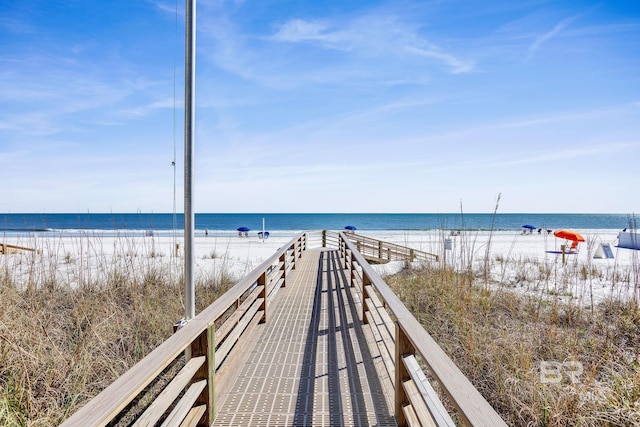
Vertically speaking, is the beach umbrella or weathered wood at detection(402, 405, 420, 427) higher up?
the beach umbrella

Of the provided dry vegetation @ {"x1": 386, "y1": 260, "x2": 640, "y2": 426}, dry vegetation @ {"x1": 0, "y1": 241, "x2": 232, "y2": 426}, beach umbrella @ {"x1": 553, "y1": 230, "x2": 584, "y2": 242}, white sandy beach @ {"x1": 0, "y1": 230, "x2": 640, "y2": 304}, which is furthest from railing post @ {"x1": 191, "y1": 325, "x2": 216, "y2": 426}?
beach umbrella @ {"x1": 553, "y1": 230, "x2": 584, "y2": 242}

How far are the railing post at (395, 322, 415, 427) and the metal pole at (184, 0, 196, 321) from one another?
6.15 feet

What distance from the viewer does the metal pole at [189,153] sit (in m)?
3.17

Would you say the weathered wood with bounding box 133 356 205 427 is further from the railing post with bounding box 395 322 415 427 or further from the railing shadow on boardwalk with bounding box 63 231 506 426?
the railing post with bounding box 395 322 415 427

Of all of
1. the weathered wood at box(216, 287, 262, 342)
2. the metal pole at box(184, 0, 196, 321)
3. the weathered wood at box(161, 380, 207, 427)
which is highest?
the metal pole at box(184, 0, 196, 321)

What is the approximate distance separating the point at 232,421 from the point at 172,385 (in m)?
0.80

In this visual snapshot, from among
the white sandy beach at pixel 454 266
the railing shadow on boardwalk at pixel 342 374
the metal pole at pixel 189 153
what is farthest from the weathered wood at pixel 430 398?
the white sandy beach at pixel 454 266

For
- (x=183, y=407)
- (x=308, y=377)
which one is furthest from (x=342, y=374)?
(x=183, y=407)

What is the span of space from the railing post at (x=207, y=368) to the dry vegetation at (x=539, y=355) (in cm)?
240

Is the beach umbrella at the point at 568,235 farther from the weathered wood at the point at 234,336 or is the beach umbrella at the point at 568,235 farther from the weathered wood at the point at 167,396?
the weathered wood at the point at 167,396

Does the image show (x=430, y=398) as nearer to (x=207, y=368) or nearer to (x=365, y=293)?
(x=207, y=368)

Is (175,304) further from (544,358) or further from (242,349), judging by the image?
(544,358)

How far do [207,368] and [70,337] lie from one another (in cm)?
293

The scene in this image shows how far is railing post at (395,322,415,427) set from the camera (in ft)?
7.44
